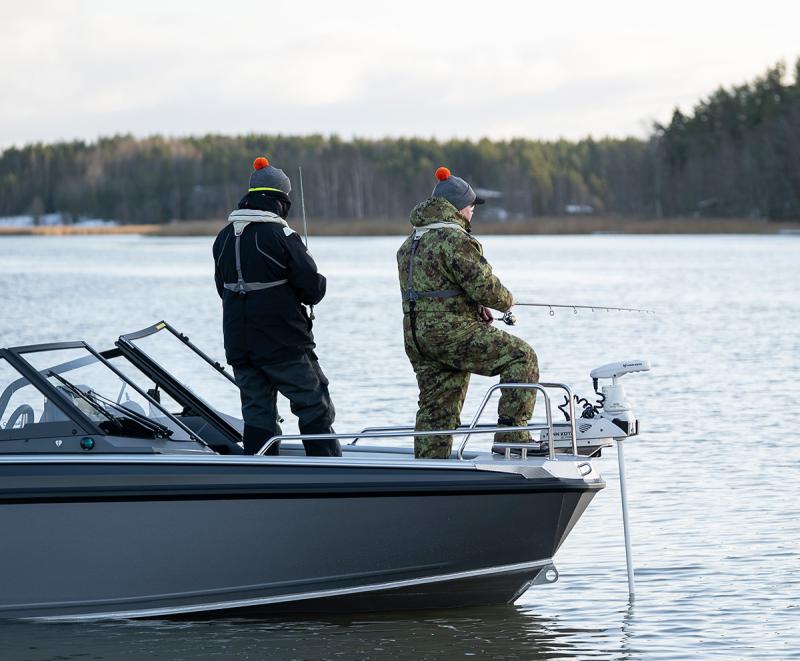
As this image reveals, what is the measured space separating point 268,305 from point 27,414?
1201mm

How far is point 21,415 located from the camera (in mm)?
6059

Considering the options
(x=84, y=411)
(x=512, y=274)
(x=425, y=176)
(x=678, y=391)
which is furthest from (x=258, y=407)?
(x=425, y=176)

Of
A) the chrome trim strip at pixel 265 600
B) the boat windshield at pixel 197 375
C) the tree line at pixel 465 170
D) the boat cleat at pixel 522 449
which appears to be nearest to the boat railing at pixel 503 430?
the boat cleat at pixel 522 449

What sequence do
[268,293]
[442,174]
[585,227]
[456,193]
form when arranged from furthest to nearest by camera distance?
1. [585,227]
2. [442,174]
3. [456,193]
4. [268,293]

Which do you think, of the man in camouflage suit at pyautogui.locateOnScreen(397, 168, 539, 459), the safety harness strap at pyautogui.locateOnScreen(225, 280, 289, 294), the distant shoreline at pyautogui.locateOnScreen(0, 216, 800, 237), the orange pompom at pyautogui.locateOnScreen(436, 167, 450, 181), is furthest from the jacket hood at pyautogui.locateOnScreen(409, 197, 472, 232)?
the distant shoreline at pyautogui.locateOnScreen(0, 216, 800, 237)

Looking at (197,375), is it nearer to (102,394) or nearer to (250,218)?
(102,394)

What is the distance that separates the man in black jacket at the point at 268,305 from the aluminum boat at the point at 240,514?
348mm

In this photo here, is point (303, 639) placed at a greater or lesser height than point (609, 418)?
lesser

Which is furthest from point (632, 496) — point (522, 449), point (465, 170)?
point (465, 170)

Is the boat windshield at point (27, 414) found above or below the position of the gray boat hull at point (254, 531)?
above

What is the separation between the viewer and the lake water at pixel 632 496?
614 centimetres

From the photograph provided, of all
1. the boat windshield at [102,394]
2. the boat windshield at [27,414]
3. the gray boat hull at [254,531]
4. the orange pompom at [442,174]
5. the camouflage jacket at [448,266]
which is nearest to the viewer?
the gray boat hull at [254,531]

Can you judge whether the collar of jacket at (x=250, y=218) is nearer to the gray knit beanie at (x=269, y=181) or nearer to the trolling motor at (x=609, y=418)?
the gray knit beanie at (x=269, y=181)

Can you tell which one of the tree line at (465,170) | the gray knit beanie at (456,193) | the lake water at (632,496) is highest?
the tree line at (465,170)
